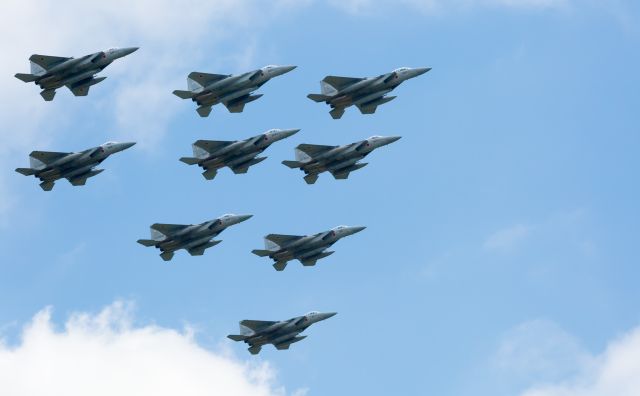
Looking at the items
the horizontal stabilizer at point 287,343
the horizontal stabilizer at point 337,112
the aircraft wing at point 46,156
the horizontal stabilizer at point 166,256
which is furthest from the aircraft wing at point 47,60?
the horizontal stabilizer at point 287,343

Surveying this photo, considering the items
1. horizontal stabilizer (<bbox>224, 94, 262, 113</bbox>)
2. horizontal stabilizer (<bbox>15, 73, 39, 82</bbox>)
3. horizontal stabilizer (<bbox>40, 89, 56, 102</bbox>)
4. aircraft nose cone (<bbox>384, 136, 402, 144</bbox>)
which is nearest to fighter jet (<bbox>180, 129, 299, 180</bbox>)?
horizontal stabilizer (<bbox>224, 94, 262, 113</bbox>)

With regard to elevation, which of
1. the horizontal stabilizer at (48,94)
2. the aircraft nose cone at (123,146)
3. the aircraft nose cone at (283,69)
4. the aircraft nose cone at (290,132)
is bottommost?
the aircraft nose cone at (123,146)

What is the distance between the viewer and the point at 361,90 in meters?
162

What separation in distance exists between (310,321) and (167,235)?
16198mm

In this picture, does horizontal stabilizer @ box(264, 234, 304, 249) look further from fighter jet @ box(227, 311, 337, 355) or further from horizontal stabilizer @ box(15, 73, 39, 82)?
horizontal stabilizer @ box(15, 73, 39, 82)

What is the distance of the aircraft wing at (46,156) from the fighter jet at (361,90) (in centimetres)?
2444

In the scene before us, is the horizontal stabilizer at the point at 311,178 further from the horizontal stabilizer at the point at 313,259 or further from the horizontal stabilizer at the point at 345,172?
the horizontal stabilizer at the point at 313,259

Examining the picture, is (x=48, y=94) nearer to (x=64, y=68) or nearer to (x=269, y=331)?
(x=64, y=68)

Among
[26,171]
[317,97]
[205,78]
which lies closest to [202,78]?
[205,78]

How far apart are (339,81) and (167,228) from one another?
71.4 feet

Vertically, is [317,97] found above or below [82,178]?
above

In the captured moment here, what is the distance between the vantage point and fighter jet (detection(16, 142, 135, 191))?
160 m

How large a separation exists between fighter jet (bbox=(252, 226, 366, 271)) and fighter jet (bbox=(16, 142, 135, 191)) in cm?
1705

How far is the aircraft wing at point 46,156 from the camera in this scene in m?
160
